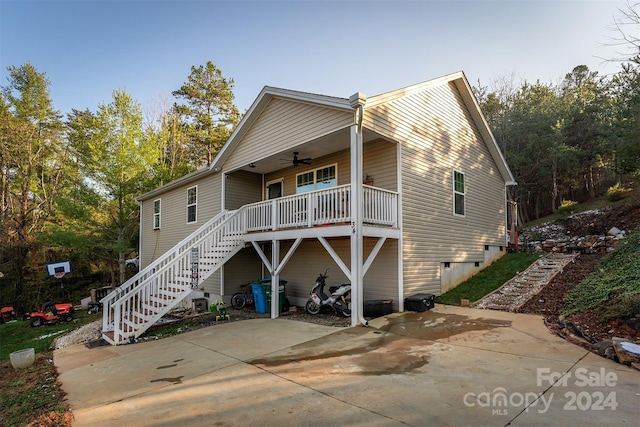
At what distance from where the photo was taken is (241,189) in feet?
42.1

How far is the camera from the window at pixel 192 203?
561 inches

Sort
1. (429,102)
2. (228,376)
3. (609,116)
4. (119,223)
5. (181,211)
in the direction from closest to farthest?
(228,376) < (429,102) < (181,211) < (119,223) < (609,116)

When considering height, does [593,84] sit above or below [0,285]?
above

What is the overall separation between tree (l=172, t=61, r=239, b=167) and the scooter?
20195 mm

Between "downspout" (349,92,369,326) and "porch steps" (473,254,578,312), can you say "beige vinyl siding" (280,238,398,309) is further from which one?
"porch steps" (473,254,578,312)

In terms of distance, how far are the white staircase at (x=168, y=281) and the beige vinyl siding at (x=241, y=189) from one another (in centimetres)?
84

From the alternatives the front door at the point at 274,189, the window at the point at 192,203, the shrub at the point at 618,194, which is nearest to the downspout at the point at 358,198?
the front door at the point at 274,189

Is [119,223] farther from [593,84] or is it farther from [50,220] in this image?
[593,84]

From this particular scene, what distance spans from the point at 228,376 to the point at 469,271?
9.96 meters

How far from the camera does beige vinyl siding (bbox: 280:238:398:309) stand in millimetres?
9211

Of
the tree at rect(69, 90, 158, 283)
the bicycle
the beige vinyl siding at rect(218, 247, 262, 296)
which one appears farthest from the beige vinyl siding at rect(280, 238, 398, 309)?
the tree at rect(69, 90, 158, 283)

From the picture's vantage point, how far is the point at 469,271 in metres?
12.1

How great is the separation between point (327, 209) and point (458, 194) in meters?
5.68

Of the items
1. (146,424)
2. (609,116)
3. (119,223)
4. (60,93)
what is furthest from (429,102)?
(60,93)
